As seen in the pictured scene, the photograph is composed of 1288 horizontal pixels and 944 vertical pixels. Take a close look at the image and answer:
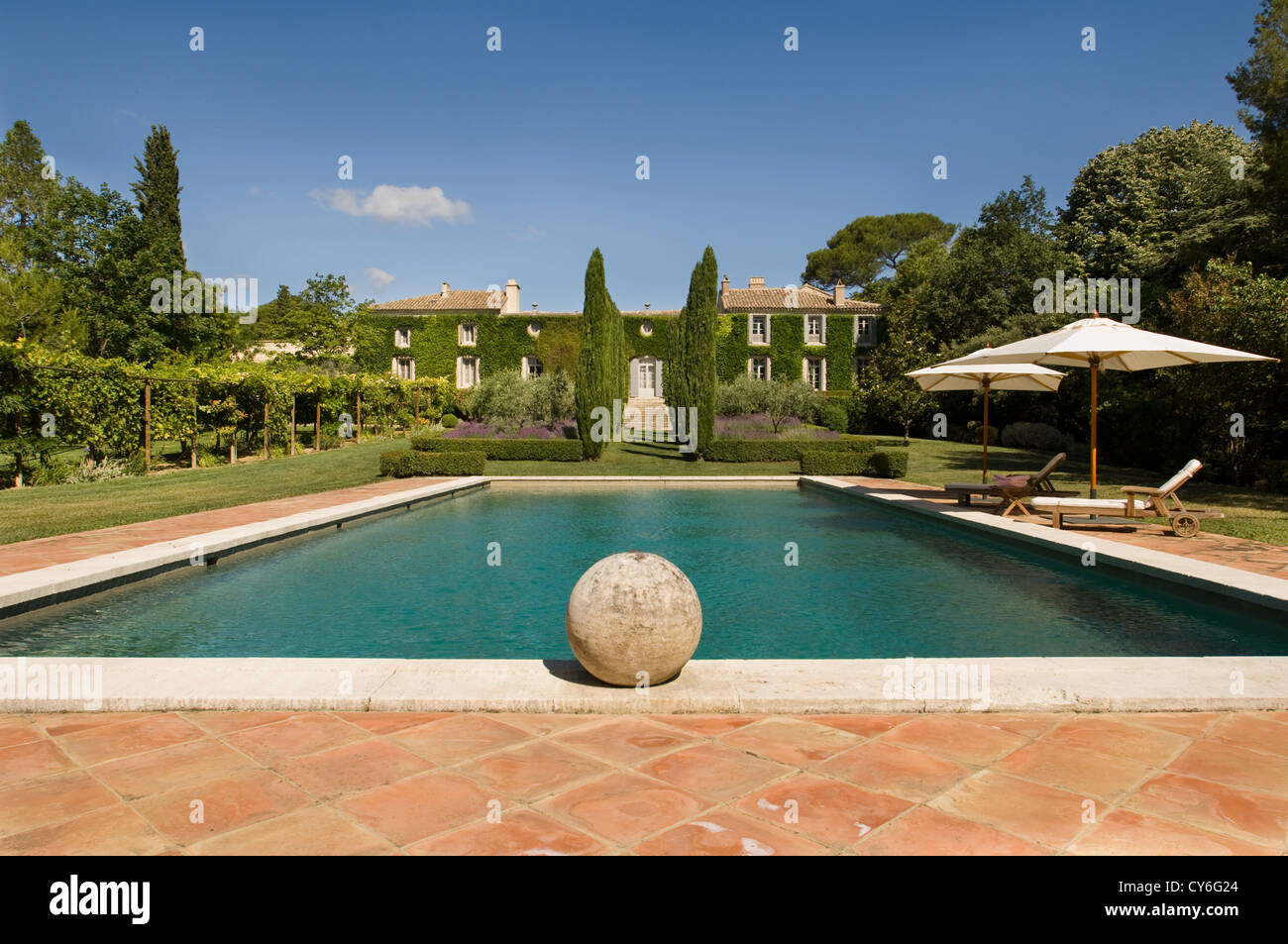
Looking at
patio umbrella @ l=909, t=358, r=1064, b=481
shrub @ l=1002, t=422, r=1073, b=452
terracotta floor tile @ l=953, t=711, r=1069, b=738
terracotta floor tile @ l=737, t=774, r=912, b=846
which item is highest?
patio umbrella @ l=909, t=358, r=1064, b=481

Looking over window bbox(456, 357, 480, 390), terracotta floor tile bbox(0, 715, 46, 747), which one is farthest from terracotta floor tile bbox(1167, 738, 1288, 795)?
window bbox(456, 357, 480, 390)

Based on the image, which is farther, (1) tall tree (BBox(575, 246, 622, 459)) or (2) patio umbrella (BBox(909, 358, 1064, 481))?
(1) tall tree (BBox(575, 246, 622, 459))

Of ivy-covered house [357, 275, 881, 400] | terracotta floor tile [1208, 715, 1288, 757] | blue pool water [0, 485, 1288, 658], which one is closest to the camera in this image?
terracotta floor tile [1208, 715, 1288, 757]

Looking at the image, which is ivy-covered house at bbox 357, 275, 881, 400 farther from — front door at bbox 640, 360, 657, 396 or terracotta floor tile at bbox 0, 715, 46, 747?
terracotta floor tile at bbox 0, 715, 46, 747

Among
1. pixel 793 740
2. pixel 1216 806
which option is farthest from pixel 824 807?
pixel 1216 806

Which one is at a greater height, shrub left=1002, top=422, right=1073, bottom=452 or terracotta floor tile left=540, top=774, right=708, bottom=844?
shrub left=1002, top=422, right=1073, bottom=452

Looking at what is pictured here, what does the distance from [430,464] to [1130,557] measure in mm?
14356

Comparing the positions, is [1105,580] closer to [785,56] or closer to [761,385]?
[785,56]

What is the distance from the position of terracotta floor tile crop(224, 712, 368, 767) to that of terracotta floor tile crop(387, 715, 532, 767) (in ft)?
0.84

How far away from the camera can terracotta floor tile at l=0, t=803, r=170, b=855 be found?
2.26 metres
